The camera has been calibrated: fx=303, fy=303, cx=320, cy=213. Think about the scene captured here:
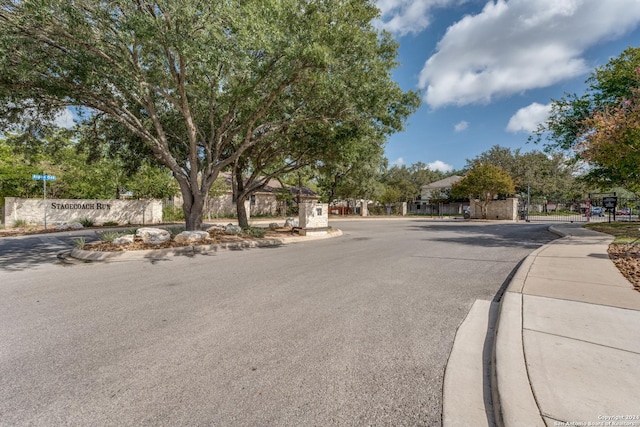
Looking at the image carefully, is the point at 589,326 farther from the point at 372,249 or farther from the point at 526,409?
the point at 372,249

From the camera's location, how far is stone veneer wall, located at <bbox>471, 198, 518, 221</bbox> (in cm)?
3016

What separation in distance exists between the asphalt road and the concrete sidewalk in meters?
0.35

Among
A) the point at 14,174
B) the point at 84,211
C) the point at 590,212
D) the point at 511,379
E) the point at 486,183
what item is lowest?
the point at 511,379

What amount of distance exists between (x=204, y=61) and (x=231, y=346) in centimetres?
736

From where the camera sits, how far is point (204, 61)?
25.8 feet

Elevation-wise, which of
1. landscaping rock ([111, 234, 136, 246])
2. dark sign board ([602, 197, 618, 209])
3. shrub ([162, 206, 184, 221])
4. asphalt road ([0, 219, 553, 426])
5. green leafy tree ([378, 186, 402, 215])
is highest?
green leafy tree ([378, 186, 402, 215])

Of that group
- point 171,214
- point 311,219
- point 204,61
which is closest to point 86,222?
point 171,214

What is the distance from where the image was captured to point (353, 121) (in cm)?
1229

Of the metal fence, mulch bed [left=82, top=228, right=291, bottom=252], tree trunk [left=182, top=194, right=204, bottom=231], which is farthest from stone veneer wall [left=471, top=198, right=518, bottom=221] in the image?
tree trunk [left=182, top=194, right=204, bottom=231]

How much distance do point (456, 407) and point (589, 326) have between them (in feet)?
7.71

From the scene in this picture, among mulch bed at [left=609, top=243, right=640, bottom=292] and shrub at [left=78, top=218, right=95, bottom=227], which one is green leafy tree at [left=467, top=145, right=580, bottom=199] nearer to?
mulch bed at [left=609, top=243, right=640, bottom=292]

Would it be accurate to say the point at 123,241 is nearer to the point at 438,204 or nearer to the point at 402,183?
the point at 438,204

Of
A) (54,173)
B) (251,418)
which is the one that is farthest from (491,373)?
(54,173)

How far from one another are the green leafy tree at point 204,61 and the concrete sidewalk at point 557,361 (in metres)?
7.44
